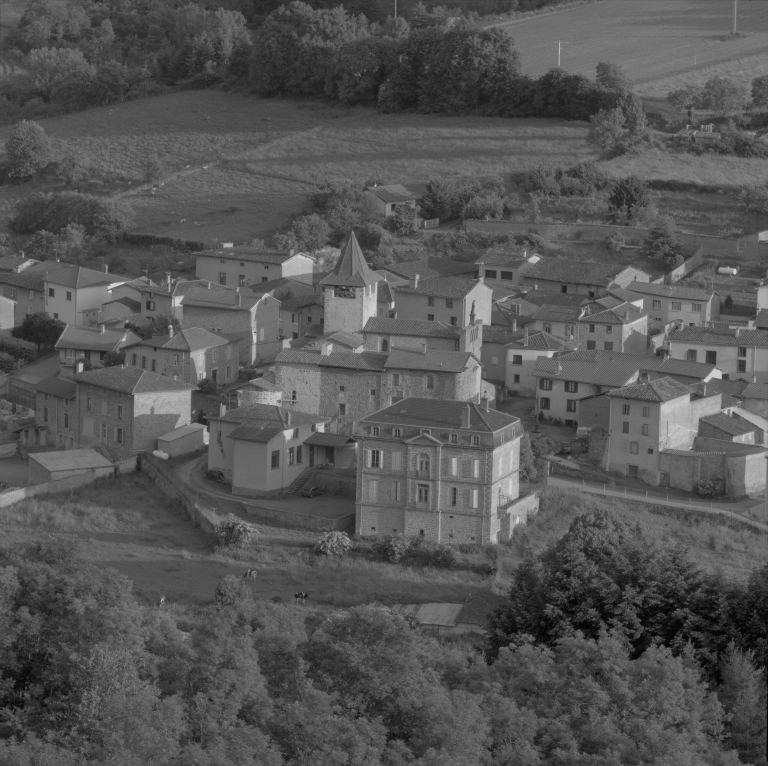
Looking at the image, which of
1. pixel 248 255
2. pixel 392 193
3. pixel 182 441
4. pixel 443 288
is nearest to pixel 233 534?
pixel 182 441

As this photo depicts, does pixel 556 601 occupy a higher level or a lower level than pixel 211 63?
lower

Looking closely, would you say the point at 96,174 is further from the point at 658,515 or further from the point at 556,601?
the point at 556,601

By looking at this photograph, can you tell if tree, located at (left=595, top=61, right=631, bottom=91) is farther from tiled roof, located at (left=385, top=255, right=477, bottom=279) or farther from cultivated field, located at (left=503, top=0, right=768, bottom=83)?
tiled roof, located at (left=385, top=255, right=477, bottom=279)

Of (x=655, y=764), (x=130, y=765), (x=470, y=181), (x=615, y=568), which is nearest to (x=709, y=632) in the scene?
(x=615, y=568)

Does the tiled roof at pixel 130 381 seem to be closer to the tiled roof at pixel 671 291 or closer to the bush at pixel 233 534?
the bush at pixel 233 534

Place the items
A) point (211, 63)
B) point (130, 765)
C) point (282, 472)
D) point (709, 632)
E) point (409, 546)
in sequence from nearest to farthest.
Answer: point (130, 765)
point (709, 632)
point (409, 546)
point (282, 472)
point (211, 63)

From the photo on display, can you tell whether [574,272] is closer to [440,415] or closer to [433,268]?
[433,268]

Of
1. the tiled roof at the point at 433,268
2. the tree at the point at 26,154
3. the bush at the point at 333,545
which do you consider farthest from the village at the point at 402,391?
the tree at the point at 26,154

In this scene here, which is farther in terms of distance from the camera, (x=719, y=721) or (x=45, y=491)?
(x=45, y=491)
